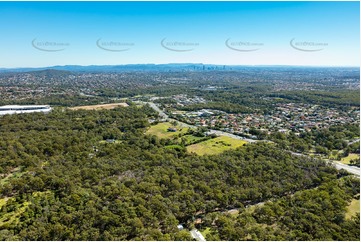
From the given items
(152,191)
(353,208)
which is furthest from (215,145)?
(353,208)

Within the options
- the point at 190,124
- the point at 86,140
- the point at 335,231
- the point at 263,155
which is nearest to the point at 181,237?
the point at 335,231

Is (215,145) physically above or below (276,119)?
above

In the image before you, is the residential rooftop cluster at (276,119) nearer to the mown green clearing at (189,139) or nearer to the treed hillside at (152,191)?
the mown green clearing at (189,139)

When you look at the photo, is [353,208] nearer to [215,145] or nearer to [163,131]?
[215,145]

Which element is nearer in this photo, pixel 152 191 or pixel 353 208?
pixel 152 191

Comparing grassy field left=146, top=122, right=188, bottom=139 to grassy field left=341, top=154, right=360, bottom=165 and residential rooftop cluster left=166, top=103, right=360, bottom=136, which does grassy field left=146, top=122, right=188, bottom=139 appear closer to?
residential rooftop cluster left=166, top=103, right=360, bottom=136

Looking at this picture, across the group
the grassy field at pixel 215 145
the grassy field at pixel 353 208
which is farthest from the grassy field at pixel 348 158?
the grassy field at pixel 215 145

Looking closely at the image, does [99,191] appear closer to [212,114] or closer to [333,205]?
[333,205]
